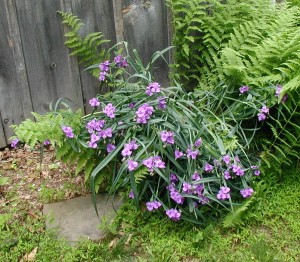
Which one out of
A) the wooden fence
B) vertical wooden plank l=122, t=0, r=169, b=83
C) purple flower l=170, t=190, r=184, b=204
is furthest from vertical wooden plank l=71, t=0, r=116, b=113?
purple flower l=170, t=190, r=184, b=204

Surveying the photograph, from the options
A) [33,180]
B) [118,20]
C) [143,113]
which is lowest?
[33,180]

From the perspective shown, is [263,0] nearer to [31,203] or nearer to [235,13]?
[235,13]

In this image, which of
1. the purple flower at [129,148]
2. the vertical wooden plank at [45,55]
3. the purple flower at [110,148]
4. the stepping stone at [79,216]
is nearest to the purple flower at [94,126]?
the purple flower at [110,148]

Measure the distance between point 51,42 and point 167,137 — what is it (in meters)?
1.40

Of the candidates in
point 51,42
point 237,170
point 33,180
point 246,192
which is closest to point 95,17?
point 51,42

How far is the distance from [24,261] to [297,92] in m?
2.09

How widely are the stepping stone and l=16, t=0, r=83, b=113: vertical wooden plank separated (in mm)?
967

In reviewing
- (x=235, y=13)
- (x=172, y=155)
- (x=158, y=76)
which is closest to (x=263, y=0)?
(x=235, y=13)

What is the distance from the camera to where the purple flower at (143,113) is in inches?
125

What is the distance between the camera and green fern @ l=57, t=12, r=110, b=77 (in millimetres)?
3859

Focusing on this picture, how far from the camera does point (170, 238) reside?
3219mm

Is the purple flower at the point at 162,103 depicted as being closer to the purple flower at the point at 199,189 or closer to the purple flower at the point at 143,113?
the purple flower at the point at 143,113

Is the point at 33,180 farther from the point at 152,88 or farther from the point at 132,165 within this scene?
the point at 152,88

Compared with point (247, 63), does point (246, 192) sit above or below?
below
